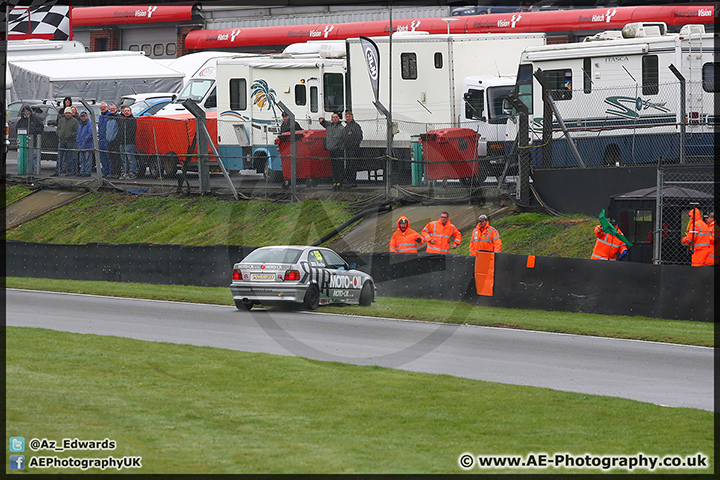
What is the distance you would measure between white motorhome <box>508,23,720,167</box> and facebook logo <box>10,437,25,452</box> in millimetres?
16761

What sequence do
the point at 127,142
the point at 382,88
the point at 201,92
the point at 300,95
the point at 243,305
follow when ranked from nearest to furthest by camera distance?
1. the point at 243,305
2. the point at 382,88
3. the point at 127,142
4. the point at 300,95
5. the point at 201,92

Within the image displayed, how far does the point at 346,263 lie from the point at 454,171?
678 centimetres

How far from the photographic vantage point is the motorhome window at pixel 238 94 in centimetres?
2848

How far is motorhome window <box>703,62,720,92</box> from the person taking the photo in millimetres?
22009

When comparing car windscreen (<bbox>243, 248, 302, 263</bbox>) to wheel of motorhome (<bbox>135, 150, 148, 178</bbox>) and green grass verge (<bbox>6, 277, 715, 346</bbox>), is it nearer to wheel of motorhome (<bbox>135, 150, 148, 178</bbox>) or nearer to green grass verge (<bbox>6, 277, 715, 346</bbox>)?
green grass verge (<bbox>6, 277, 715, 346</bbox>)

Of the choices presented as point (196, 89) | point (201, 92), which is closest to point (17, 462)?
point (201, 92)

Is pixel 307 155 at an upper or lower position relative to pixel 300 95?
lower

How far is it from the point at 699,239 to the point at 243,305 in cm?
788

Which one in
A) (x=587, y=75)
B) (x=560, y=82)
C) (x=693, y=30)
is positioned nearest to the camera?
(x=693, y=30)

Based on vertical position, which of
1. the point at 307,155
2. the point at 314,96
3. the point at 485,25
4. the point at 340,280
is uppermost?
the point at 485,25

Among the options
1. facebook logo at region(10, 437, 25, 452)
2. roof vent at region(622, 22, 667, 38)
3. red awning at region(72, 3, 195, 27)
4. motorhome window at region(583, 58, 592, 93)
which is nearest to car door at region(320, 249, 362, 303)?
motorhome window at region(583, 58, 592, 93)

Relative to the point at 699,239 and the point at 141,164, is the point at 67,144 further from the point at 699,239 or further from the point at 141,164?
the point at 699,239

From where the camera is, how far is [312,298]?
1742cm

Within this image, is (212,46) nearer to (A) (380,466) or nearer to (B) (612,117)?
(B) (612,117)
